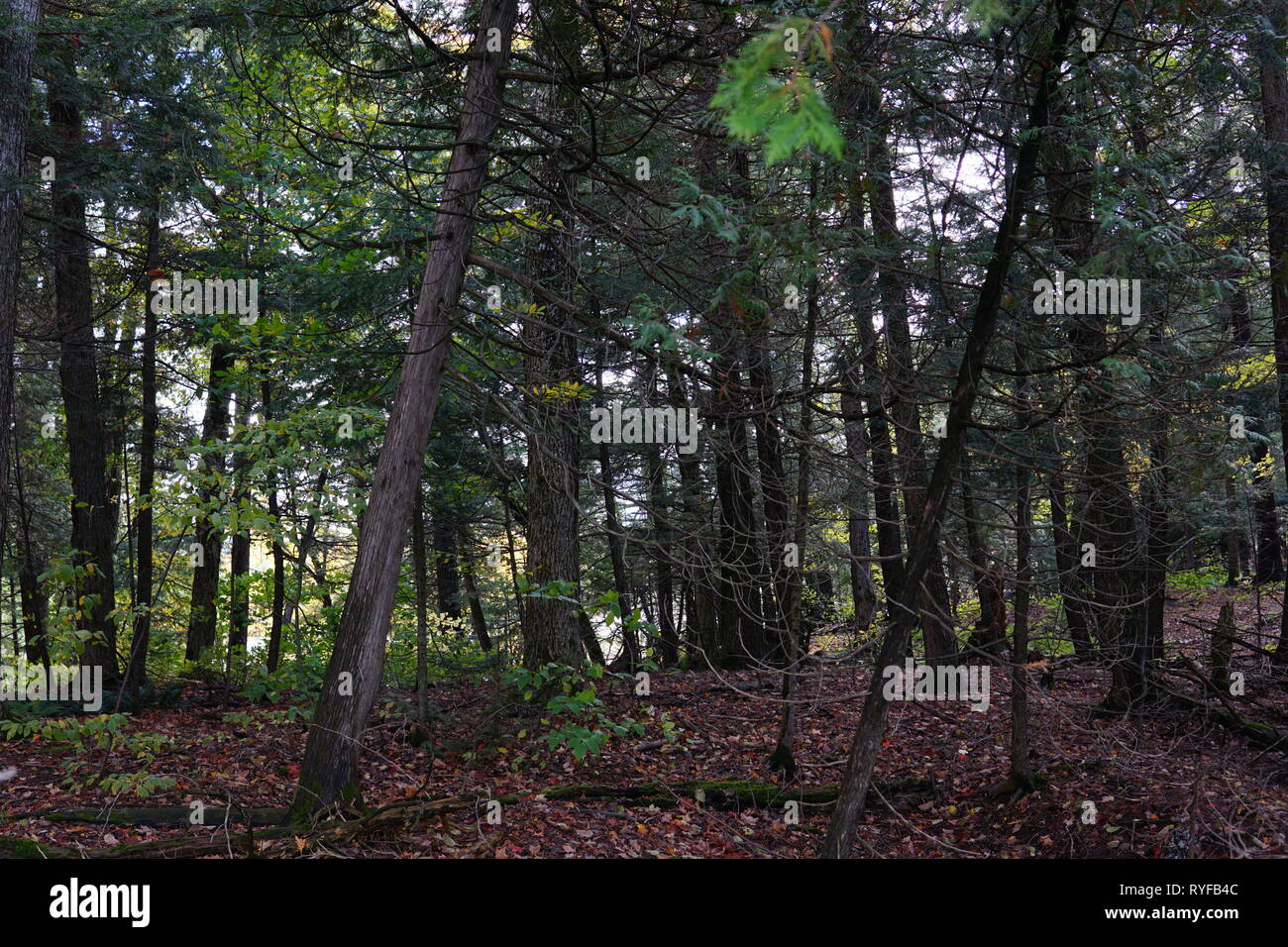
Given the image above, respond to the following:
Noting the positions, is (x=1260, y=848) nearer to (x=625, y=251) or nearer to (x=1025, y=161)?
(x=1025, y=161)

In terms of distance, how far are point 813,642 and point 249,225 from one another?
10.1 metres

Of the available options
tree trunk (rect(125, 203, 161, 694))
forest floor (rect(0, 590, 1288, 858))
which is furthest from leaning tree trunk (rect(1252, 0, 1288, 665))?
tree trunk (rect(125, 203, 161, 694))

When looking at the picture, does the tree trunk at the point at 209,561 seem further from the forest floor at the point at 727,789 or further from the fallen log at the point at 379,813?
the fallen log at the point at 379,813

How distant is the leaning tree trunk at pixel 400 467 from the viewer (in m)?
6.04

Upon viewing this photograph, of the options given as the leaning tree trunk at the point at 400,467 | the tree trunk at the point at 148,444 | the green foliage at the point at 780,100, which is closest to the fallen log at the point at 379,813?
the leaning tree trunk at the point at 400,467

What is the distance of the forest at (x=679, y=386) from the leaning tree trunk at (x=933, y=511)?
3cm

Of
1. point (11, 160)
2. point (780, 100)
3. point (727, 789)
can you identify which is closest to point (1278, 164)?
point (727, 789)

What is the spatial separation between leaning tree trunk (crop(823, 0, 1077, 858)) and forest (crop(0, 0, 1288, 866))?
33mm

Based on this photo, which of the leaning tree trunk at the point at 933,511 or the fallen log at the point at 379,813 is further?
the fallen log at the point at 379,813

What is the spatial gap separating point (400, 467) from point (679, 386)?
7.33 ft
